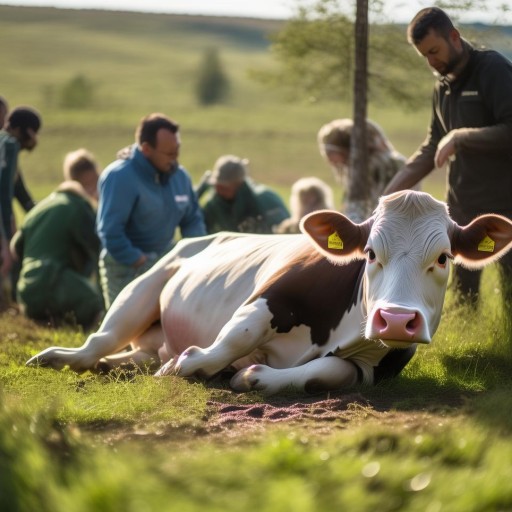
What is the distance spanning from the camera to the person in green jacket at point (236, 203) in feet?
43.9

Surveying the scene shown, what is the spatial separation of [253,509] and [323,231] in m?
3.86

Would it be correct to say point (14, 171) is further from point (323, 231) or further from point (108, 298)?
point (323, 231)

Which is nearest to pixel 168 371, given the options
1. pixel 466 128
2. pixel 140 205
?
pixel 466 128

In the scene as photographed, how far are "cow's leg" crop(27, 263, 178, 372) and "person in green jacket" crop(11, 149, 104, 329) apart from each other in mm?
2879

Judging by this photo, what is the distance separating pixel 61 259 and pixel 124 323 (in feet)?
12.9

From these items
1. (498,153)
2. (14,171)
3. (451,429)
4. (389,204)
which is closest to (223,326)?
(389,204)

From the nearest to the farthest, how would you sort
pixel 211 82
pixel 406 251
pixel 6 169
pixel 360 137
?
pixel 406 251, pixel 360 137, pixel 6 169, pixel 211 82

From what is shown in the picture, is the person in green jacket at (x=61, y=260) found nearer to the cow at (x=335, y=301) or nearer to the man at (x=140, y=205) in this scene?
the man at (x=140, y=205)

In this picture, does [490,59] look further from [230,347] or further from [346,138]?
[346,138]

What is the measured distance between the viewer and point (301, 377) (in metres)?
6.84

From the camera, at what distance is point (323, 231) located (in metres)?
7.19

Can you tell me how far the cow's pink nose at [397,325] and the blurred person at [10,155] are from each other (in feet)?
24.0

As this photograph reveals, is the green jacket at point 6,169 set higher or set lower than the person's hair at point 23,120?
lower

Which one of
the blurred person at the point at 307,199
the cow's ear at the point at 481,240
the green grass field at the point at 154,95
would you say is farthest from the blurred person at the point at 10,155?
the green grass field at the point at 154,95
